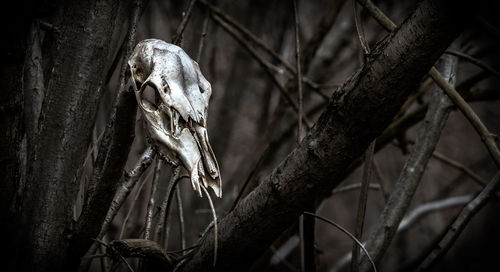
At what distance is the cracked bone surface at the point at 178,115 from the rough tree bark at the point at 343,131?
5.6 inches

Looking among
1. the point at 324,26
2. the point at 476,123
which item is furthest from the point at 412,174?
the point at 324,26

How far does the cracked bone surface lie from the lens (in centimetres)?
58

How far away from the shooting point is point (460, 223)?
38.2 inches

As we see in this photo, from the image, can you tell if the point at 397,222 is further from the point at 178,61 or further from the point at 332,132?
the point at 178,61

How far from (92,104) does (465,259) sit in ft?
13.3

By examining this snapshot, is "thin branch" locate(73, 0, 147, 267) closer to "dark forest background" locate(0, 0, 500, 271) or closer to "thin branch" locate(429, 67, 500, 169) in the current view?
"dark forest background" locate(0, 0, 500, 271)

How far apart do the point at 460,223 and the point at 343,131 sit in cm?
52

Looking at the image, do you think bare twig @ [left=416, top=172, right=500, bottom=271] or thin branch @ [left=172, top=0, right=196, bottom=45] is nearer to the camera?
bare twig @ [left=416, top=172, right=500, bottom=271]

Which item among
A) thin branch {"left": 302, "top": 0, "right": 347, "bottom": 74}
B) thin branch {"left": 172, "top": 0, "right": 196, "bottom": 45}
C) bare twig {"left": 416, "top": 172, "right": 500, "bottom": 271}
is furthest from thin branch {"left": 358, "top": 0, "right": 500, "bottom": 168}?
thin branch {"left": 302, "top": 0, "right": 347, "bottom": 74}

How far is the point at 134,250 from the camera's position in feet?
2.44

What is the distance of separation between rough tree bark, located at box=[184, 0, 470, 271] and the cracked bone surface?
14 centimetres

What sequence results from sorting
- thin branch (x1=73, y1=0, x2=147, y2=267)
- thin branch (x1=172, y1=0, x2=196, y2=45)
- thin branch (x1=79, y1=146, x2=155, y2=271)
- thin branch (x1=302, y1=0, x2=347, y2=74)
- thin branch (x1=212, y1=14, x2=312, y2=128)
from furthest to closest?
thin branch (x1=302, y1=0, x2=347, y2=74), thin branch (x1=212, y1=14, x2=312, y2=128), thin branch (x1=172, y1=0, x2=196, y2=45), thin branch (x1=79, y1=146, x2=155, y2=271), thin branch (x1=73, y1=0, x2=147, y2=267)

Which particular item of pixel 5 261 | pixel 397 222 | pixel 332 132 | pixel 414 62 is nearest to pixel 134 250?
pixel 5 261

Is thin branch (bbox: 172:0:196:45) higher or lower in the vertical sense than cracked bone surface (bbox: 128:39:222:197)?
higher
